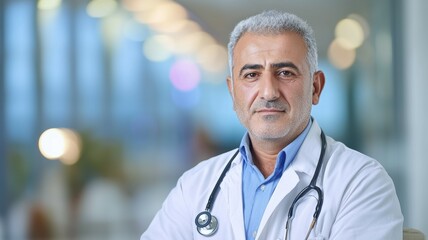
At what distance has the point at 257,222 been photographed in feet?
6.20

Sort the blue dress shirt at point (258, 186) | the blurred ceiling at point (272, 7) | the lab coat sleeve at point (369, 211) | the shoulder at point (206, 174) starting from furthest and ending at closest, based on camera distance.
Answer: the blurred ceiling at point (272, 7) → the shoulder at point (206, 174) → the blue dress shirt at point (258, 186) → the lab coat sleeve at point (369, 211)

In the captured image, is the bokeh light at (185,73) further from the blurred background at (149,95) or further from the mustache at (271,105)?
the mustache at (271,105)

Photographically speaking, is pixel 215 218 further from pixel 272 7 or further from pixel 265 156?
pixel 272 7

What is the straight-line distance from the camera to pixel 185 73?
4426 millimetres

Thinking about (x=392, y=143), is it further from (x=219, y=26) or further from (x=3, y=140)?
(x=3, y=140)

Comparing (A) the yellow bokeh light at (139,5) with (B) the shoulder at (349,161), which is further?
(A) the yellow bokeh light at (139,5)

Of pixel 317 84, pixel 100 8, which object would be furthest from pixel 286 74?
pixel 100 8

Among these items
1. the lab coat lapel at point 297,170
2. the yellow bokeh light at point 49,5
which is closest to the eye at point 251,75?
the lab coat lapel at point 297,170

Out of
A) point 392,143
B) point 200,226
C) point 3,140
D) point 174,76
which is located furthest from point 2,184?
point 200,226

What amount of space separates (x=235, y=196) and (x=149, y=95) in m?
2.53

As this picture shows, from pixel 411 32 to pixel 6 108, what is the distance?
249cm

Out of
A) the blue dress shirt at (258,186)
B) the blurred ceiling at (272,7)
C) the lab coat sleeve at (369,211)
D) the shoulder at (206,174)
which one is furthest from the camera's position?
the blurred ceiling at (272,7)

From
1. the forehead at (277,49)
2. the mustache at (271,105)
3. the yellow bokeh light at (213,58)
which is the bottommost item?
the mustache at (271,105)

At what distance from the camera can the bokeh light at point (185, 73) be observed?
4410mm
